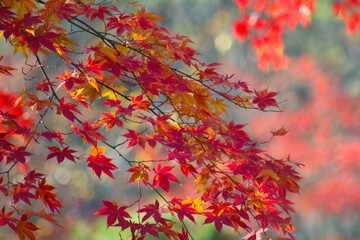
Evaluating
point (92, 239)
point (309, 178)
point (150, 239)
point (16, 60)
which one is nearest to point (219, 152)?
point (150, 239)

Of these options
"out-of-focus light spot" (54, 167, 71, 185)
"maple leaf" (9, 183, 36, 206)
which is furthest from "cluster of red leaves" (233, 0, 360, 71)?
"maple leaf" (9, 183, 36, 206)

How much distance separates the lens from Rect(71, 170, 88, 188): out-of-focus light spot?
6.98 m

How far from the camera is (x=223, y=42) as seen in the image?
7418 mm

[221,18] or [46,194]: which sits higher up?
[221,18]

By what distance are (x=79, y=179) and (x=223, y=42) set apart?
332 centimetres

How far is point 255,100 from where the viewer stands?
1714 millimetres

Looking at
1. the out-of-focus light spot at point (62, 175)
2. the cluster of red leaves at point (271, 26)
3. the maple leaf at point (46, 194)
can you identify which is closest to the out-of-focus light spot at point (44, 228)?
the out-of-focus light spot at point (62, 175)

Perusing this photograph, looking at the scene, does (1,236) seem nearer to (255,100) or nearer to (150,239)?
(150,239)

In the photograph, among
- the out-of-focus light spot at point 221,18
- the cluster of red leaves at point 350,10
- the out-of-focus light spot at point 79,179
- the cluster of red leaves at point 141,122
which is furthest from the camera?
the out-of-focus light spot at point 221,18

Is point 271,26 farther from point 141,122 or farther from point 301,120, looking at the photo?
point 141,122

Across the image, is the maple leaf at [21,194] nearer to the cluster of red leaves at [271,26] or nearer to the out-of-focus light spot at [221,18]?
the cluster of red leaves at [271,26]

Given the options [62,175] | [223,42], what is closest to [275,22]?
[223,42]

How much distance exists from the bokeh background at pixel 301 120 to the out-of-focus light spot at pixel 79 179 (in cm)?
2

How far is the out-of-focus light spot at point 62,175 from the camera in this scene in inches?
270
